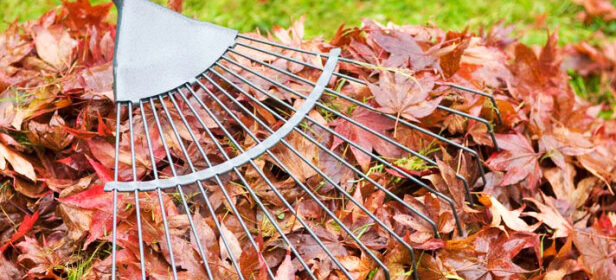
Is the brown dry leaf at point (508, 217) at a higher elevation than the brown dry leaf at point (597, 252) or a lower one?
higher

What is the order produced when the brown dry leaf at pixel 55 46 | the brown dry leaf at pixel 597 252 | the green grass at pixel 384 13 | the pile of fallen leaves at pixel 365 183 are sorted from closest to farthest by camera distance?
the pile of fallen leaves at pixel 365 183
the brown dry leaf at pixel 597 252
the brown dry leaf at pixel 55 46
the green grass at pixel 384 13

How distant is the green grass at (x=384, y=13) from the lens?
224 centimetres

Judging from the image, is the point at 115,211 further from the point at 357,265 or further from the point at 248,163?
the point at 357,265

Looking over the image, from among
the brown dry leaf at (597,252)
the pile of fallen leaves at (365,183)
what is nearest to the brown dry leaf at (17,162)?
the pile of fallen leaves at (365,183)

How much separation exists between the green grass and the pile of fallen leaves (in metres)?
0.91

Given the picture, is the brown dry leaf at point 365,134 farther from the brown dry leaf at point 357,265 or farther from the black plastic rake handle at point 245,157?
the brown dry leaf at point 357,265

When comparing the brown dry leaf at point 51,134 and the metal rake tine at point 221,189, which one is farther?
the brown dry leaf at point 51,134

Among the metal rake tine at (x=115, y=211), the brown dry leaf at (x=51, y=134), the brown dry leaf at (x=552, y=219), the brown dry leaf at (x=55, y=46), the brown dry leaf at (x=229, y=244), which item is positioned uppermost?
the brown dry leaf at (x=55, y=46)

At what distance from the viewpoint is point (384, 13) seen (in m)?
2.36

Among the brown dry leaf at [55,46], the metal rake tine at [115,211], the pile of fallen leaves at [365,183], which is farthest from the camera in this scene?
the brown dry leaf at [55,46]

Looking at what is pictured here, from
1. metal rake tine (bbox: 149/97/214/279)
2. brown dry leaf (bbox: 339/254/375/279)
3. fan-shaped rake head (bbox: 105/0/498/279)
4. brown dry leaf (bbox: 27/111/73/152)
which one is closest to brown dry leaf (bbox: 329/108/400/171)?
fan-shaped rake head (bbox: 105/0/498/279)

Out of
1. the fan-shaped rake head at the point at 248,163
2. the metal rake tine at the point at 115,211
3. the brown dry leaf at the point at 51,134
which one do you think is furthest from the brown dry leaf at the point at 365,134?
the brown dry leaf at the point at 51,134

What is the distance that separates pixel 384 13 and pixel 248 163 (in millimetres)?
1493

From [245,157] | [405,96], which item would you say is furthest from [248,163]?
[405,96]
